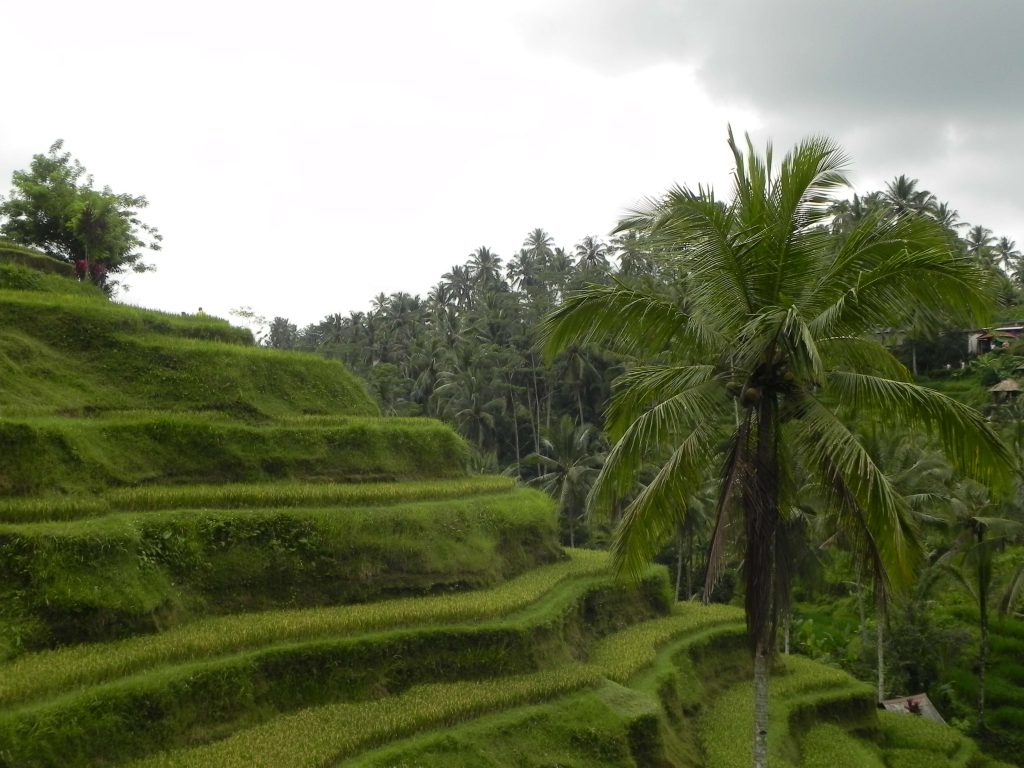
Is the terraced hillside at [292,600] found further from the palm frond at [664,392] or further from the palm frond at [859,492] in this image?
the palm frond at [859,492]

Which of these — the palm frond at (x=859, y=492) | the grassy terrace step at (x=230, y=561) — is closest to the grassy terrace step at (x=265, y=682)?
the grassy terrace step at (x=230, y=561)

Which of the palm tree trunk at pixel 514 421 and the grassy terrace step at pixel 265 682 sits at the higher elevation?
the palm tree trunk at pixel 514 421

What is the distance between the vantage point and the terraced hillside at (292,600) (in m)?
11.2

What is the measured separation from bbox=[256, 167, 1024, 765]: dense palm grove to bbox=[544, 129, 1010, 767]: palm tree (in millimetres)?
245

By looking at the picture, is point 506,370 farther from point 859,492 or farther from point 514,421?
point 859,492

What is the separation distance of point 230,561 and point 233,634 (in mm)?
1897

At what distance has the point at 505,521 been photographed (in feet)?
65.1

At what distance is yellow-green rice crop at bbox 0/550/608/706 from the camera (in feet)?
33.9

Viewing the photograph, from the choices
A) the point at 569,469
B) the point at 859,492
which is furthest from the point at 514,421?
the point at 859,492

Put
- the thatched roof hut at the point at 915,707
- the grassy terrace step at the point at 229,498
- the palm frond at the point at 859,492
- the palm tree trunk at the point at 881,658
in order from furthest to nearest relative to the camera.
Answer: the palm tree trunk at the point at 881,658, the thatched roof hut at the point at 915,707, the grassy terrace step at the point at 229,498, the palm frond at the point at 859,492

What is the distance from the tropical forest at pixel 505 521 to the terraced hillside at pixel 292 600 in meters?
0.06

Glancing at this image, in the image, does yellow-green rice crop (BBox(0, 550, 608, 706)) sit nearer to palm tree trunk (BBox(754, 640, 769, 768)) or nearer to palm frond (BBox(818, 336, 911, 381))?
palm tree trunk (BBox(754, 640, 769, 768))

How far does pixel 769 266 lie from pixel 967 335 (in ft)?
189

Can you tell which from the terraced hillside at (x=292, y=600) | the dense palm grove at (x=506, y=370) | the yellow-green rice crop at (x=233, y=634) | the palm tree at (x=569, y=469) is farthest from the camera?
the dense palm grove at (x=506, y=370)
